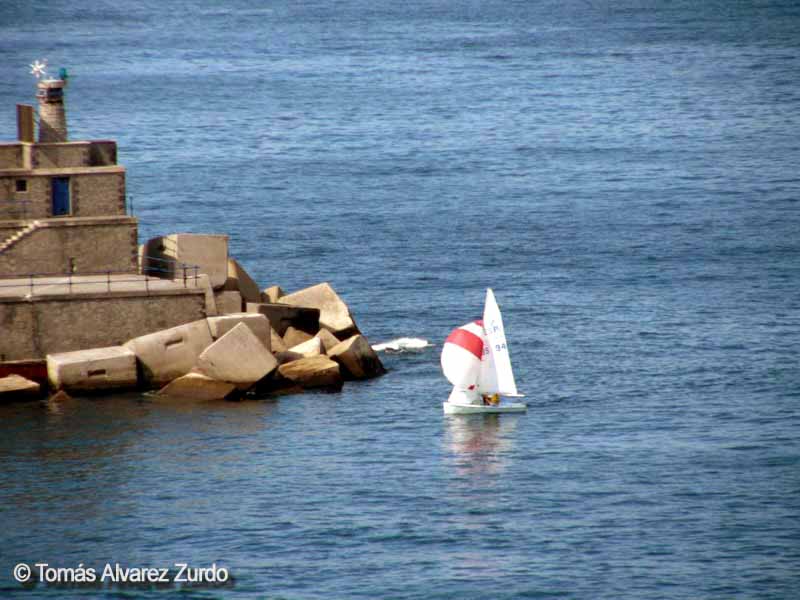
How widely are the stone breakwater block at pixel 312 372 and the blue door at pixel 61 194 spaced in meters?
10.6

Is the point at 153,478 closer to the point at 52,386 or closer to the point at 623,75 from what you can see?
the point at 52,386

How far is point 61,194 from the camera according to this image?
213 feet

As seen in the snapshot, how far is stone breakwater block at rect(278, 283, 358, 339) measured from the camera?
66562 millimetres

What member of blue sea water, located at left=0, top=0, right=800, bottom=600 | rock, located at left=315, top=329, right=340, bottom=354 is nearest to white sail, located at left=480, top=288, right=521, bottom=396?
blue sea water, located at left=0, top=0, right=800, bottom=600

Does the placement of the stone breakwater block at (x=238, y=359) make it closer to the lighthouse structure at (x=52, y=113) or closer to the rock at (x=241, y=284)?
the rock at (x=241, y=284)

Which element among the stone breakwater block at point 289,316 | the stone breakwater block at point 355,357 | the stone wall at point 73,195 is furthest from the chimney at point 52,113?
the stone breakwater block at point 355,357

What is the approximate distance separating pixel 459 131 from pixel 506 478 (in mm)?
99093

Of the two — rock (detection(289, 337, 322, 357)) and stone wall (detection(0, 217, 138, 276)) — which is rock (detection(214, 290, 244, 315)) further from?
stone wall (detection(0, 217, 138, 276))

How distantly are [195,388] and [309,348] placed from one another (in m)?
5.14

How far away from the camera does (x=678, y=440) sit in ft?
186

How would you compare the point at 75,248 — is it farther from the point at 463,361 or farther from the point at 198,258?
the point at 463,361

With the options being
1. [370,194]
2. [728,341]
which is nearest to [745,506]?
[728,341]

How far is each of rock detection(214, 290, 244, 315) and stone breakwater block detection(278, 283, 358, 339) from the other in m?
2.90

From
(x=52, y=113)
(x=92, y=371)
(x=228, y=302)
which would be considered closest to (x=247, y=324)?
(x=228, y=302)
